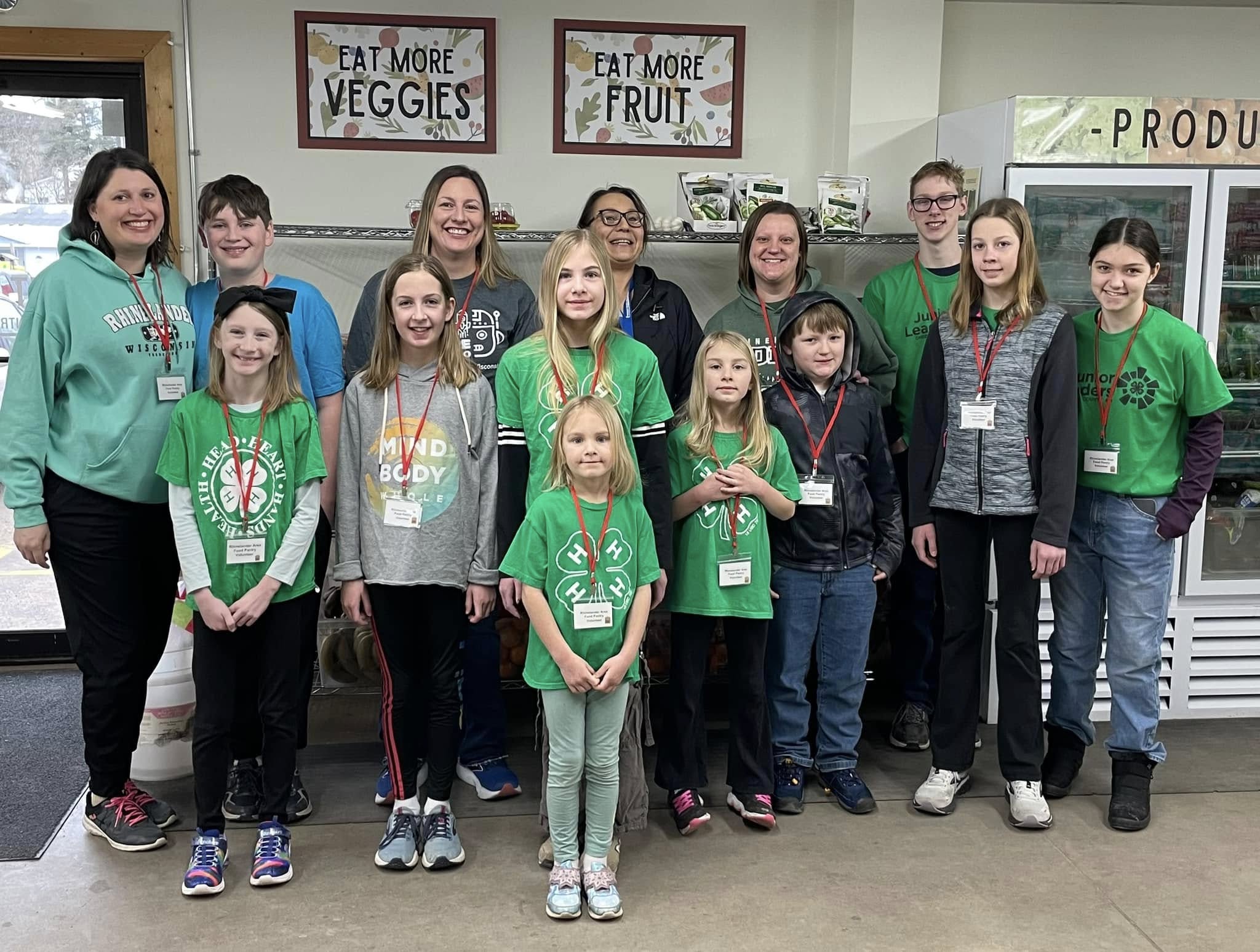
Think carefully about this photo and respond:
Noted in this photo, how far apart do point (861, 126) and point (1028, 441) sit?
5.61 feet

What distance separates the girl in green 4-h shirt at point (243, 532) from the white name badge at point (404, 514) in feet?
0.57

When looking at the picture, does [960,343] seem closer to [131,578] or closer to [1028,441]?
[1028,441]

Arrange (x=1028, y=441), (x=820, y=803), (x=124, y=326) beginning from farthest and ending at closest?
(x=820, y=803) < (x=1028, y=441) < (x=124, y=326)

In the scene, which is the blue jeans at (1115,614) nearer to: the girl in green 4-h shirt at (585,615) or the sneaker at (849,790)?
the sneaker at (849,790)

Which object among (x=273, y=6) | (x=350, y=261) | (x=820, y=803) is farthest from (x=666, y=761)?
(x=273, y=6)

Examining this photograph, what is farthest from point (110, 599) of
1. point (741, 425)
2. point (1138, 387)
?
point (1138, 387)

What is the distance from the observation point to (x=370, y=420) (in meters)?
2.56

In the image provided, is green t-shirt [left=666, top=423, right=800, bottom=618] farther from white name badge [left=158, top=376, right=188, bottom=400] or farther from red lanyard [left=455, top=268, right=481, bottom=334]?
white name badge [left=158, top=376, right=188, bottom=400]

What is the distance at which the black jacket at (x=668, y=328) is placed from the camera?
305cm

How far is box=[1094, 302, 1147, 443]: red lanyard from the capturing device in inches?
111

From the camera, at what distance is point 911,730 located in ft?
11.0

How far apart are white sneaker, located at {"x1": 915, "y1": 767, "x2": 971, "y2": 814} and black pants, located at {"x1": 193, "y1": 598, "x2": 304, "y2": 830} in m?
1.60

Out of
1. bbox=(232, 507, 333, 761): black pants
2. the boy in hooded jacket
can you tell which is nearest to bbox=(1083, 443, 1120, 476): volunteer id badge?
the boy in hooded jacket

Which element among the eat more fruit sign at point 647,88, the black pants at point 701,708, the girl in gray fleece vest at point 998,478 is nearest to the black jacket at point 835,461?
the girl in gray fleece vest at point 998,478
